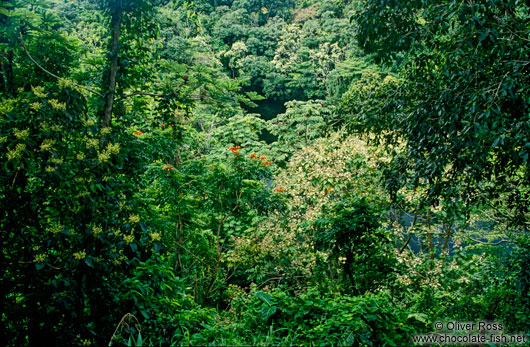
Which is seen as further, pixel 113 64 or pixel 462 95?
pixel 462 95

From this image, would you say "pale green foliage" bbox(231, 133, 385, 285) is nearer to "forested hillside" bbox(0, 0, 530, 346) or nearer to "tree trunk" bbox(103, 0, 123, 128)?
"forested hillside" bbox(0, 0, 530, 346)

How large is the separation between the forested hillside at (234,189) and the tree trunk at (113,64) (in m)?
0.02

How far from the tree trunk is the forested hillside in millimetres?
15

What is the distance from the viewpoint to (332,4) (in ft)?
88.5

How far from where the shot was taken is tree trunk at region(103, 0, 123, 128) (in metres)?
2.75

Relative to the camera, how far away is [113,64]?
280cm

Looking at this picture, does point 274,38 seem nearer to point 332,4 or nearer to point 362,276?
point 332,4

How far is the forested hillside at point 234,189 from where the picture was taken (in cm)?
196

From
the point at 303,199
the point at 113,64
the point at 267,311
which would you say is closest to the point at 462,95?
the point at 267,311

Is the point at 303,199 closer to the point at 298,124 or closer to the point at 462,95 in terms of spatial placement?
the point at 462,95

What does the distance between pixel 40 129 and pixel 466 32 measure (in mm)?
3420

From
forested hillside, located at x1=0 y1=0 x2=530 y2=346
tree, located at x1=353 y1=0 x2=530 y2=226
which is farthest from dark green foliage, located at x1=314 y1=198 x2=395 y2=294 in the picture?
tree, located at x1=353 y1=0 x2=530 y2=226

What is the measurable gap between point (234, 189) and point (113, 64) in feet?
8.81

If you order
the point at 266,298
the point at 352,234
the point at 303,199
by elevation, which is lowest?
the point at 266,298
